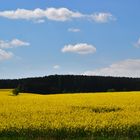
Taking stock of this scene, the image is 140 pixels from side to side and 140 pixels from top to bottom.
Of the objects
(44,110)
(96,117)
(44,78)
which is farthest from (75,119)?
(44,78)

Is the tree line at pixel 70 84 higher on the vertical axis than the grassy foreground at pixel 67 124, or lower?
higher

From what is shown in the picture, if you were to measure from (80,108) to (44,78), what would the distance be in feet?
222

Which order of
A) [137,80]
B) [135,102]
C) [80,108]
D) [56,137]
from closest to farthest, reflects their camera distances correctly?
[56,137], [80,108], [135,102], [137,80]

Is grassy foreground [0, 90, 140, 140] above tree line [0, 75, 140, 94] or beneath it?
beneath

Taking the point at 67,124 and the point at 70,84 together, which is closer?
the point at 67,124

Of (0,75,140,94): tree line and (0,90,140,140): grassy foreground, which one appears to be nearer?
(0,90,140,140): grassy foreground

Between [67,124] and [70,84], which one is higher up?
[70,84]

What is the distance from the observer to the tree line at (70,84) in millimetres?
91625

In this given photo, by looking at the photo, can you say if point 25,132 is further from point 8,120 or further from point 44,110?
point 44,110

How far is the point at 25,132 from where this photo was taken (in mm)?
22359

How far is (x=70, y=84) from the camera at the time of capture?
98.1 m

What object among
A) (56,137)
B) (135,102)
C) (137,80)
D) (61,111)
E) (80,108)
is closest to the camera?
(56,137)

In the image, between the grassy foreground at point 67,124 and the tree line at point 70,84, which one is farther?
the tree line at point 70,84

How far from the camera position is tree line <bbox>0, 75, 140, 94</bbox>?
Answer: 91.6m
